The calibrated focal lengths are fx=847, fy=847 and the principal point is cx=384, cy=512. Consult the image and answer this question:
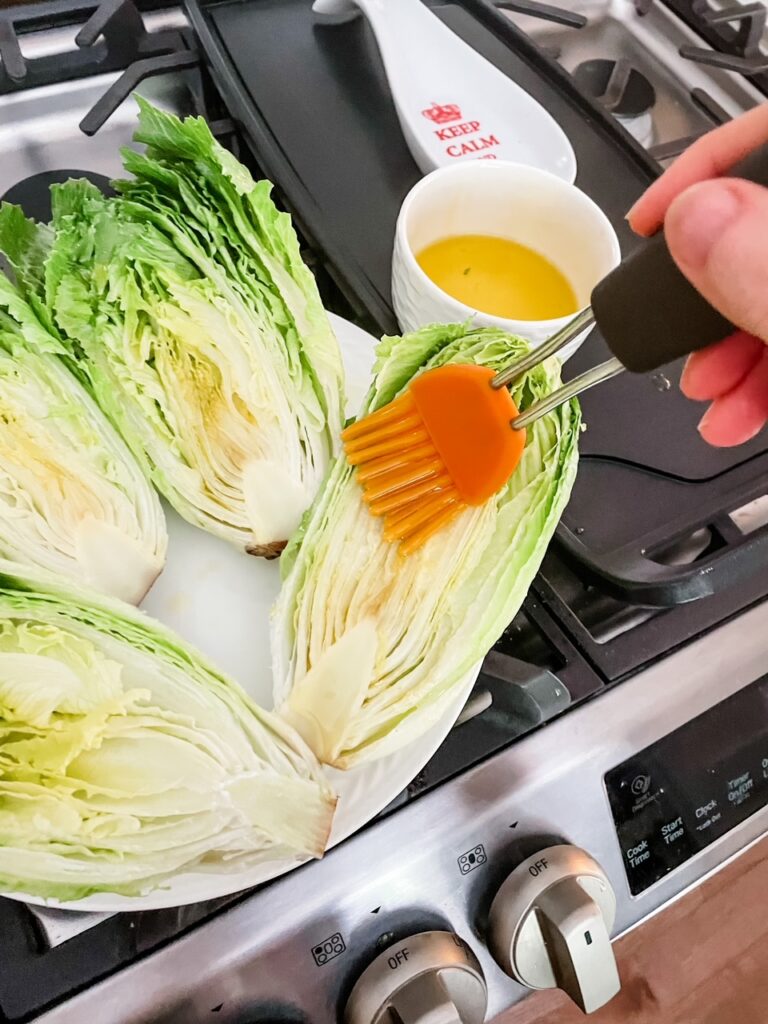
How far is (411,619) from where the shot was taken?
66cm

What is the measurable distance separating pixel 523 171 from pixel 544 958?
0.71 meters

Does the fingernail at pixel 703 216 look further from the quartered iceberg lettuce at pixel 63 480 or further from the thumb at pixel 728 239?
the quartered iceberg lettuce at pixel 63 480

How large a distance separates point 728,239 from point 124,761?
1.57 ft

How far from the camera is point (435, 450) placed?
2.12 feet

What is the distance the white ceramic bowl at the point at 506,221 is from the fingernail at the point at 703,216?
0.34 m

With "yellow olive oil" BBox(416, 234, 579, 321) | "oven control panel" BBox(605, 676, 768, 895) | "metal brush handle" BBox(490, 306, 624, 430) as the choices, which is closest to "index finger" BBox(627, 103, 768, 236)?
"metal brush handle" BBox(490, 306, 624, 430)

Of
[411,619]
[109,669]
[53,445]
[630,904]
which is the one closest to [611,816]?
[630,904]

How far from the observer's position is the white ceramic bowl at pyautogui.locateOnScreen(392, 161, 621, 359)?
0.81m

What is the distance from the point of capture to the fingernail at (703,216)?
0.43 m

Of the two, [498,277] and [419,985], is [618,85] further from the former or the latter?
[419,985]

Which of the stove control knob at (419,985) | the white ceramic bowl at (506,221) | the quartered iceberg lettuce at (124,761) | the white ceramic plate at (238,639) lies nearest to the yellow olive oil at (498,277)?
the white ceramic bowl at (506,221)

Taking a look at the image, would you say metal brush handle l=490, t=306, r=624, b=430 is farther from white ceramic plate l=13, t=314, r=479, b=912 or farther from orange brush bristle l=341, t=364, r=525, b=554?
white ceramic plate l=13, t=314, r=479, b=912

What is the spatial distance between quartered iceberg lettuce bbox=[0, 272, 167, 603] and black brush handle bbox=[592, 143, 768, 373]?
0.40 m

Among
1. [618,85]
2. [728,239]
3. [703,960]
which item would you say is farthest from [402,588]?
[618,85]
